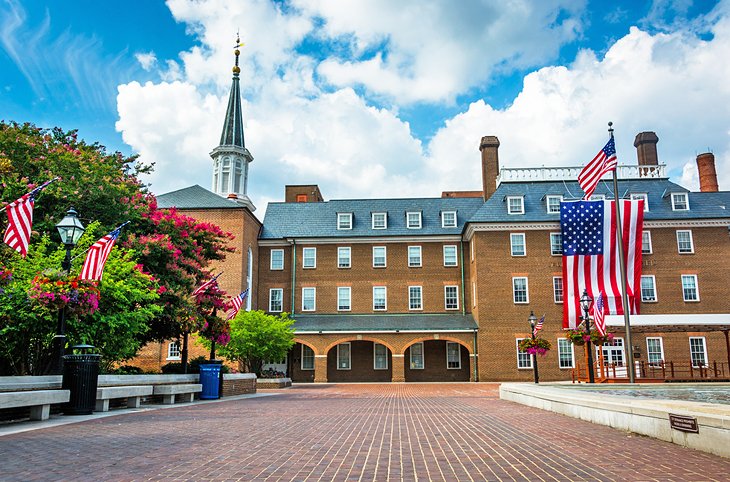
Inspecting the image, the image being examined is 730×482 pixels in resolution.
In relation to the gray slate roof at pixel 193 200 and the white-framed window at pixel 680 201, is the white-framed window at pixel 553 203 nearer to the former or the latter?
the white-framed window at pixel 680 201

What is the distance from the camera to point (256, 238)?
42.8m

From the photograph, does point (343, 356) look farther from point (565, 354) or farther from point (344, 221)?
point (565, 354)

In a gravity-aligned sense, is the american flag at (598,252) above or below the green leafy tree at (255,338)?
above

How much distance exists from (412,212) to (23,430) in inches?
1389

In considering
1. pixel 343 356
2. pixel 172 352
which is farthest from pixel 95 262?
pixel 343 356

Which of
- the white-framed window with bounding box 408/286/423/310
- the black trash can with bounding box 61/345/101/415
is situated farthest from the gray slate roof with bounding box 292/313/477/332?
the black trash can with bounding box 61/345/101/415

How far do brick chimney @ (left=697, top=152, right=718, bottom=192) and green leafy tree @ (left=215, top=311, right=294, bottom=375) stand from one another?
32.8 m

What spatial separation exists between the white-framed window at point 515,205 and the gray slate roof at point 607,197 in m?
0.31

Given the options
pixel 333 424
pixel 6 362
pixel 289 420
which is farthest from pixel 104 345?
pixel 333 424

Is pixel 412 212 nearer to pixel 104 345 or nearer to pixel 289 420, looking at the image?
pixel 104 345

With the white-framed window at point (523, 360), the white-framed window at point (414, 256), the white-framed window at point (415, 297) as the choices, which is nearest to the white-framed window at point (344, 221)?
the white-framed window at point (414, 256)

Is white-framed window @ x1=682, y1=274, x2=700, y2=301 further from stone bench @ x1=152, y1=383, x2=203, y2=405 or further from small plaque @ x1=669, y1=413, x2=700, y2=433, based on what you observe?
small plaque @ x1=669, y1=413, x2=700, y2=433

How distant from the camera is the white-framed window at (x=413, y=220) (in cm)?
4295

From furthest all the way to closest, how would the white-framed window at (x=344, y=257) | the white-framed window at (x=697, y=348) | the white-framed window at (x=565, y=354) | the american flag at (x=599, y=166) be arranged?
the white-framed window at (x=344, y=257) < the white-framed window at (x=565, y=354) < the white-framed window at (x=697, y=348) < the american flag at (x=599, y=166)
